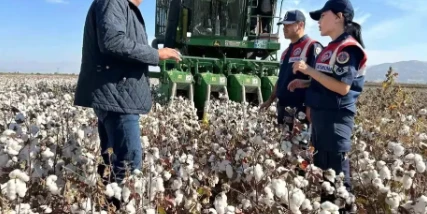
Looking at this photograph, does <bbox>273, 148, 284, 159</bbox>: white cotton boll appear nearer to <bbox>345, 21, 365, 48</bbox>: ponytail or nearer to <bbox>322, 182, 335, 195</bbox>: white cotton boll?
<bbox>322, 182, 335, 195</bbox>: white cotton boll

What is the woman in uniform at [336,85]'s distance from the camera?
12.0 feet

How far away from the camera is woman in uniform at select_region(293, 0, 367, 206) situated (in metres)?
3.67

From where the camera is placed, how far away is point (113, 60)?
11.9ft

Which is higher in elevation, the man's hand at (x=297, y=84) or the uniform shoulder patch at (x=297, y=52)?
the uniform shoulder patch at (x=297, y=52)

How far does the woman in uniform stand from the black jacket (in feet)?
3.65

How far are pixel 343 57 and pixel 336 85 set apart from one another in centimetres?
19

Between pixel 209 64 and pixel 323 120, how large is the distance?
24.7ft

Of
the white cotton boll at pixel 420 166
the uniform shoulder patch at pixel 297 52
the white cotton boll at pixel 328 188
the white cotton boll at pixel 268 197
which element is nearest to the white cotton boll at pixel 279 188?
the white cotton boll at pixel 268 197

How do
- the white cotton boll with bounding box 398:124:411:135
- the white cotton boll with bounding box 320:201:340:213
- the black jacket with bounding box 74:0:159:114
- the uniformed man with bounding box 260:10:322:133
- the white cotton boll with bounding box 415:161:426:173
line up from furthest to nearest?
the white cotton boll with bounding box 398:124:411:135, the uniformed man with bounding box 260:10:322:133, the black jacket with bounding box 74:0:159:114, the white cotton boll with bounding box 415:161:426:173, the white cotton boll with bounding box 320:201:340:213

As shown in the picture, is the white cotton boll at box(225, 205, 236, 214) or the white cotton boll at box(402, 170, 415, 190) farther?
the white cotton boll at box(402, 170, 415, 190)

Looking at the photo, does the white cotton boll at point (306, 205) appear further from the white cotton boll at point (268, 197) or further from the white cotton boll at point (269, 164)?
the white cotton boll at point (269, 164)

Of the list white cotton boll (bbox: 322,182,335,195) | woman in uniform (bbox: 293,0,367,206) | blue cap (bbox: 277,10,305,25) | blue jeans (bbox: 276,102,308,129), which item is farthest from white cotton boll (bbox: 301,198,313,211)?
blue cap (bbox: 277,10,305,25)

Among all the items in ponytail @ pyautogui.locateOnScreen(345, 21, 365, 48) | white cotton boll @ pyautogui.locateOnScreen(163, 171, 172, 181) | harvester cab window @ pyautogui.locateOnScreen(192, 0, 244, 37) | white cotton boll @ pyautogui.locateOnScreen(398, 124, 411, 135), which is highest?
harvester cab window @ pyautogui.locateOnScreen(192, 0, 244, 37)

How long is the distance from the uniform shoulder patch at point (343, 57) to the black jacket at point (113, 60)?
1.22 m
